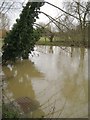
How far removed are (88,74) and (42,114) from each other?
18.3ft

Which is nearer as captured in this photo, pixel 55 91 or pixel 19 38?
pixel 55 91

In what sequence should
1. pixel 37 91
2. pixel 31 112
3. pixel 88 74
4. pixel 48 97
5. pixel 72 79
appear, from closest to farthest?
pixel 31 112 → pixel 48 97 → pixel 37 91 → pixel 72 79 → pixel 88 74

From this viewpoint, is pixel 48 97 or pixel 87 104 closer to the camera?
pixel 87 104

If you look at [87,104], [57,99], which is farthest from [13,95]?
[87,104]

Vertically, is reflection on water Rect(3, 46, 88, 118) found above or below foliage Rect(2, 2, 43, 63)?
below

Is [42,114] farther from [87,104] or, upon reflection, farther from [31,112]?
[87,104]

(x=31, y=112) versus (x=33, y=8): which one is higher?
(x=33, y=8)

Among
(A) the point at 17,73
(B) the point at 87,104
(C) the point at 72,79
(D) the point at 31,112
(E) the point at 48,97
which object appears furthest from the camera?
(A) the point at 17,73

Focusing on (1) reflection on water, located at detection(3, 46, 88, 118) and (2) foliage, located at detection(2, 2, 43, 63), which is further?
(2) foliage, located at detection(2, 2, 43, 63)

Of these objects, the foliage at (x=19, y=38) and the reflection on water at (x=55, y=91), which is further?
the foliage at (x=19, y=38)

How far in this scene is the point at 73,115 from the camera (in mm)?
5562

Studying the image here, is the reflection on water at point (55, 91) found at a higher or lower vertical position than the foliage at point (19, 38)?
lower

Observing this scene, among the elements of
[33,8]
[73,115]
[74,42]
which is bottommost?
[73,115]

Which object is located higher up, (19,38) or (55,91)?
(19,38)
